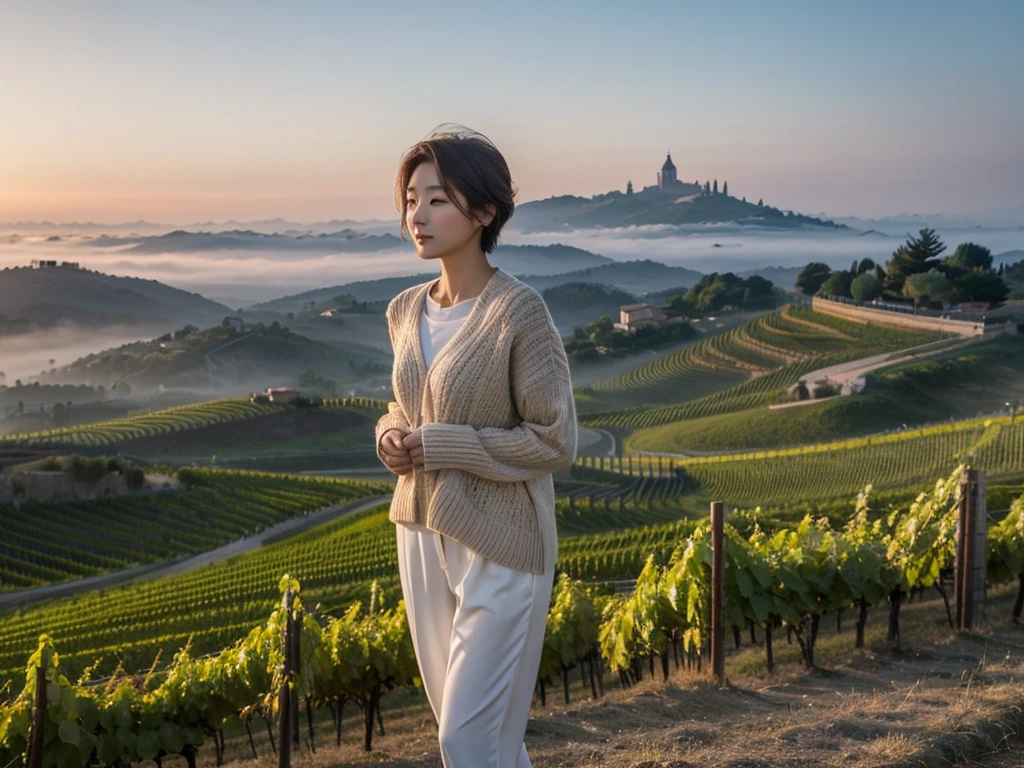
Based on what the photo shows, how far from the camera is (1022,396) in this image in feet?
153

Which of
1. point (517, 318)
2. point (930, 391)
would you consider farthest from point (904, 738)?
point (930, 391)

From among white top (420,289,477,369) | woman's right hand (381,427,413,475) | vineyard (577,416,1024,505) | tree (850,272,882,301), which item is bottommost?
vineyard (577,416,1024,505)

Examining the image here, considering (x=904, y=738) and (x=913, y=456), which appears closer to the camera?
(x=904, y=738)

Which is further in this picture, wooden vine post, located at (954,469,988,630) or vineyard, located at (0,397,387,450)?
vineyard, located at (0,397,387,450)

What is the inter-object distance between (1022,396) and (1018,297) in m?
31.1

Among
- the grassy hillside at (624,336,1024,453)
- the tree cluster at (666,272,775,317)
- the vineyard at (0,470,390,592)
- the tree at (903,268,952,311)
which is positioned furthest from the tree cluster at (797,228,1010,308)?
the vineyard at (0,470,390,592)

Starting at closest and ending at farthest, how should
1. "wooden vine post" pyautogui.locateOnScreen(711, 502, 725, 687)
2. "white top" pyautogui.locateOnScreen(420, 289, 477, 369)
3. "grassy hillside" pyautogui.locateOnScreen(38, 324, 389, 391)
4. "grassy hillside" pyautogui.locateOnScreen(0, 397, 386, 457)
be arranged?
1. "white top" pyautogui.locateOnScreen(420, 289, 477, 369)
2. "wooden vine post" pyautogui.locateOnScreen(711, 502, 725, 687)
3. "grassy hillside" pyautogui.locateOnScreen(0, 397, 386, 457)
4. "grassy hillside" pyautogui.locateOnScreen(38, 324, 389, 391)

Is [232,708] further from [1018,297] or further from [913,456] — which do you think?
[1018,297]

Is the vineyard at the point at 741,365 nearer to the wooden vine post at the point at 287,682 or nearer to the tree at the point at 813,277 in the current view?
the tree at the point at 813,277

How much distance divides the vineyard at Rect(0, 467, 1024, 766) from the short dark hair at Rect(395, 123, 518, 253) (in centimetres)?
217

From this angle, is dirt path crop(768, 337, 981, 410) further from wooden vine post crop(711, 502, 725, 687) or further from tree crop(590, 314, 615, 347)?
wooden vine post crop(711, 502, 725, 687)

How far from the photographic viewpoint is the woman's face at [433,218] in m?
2.53

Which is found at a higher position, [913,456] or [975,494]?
[975,494]

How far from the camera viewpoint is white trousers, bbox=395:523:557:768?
7.84ft
